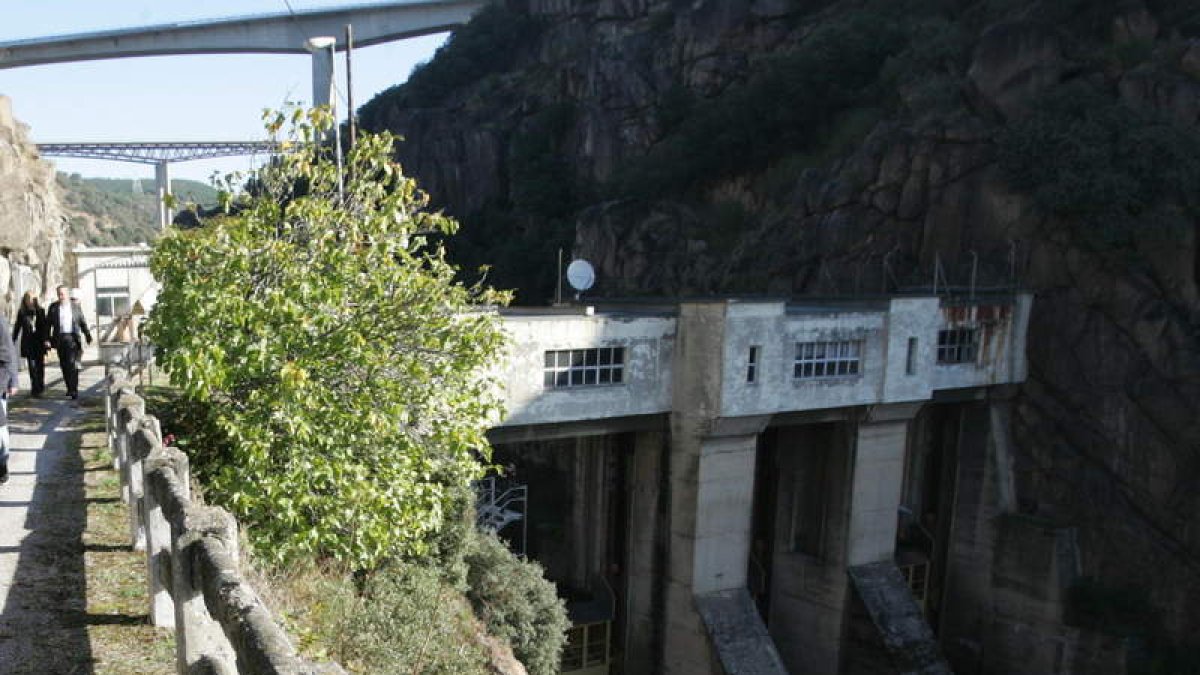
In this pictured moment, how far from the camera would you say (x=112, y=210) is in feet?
417

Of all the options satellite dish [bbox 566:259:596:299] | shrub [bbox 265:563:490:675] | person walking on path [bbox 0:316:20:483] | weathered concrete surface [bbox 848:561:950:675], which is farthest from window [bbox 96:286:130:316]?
weathered concrete surface [bbox 848:561:950:675]

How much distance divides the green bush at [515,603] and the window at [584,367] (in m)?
4.12

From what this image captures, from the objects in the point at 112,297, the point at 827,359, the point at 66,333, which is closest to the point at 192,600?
the point at 66,333

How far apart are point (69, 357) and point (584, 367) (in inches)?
424

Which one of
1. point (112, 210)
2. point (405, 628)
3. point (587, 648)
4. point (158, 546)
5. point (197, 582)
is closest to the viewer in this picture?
point (197, 582)

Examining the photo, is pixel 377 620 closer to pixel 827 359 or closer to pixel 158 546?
pixel 158 546

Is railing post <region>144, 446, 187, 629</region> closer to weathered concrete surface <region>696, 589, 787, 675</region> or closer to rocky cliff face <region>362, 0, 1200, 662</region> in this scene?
weathered concrete surface <region>696, 589, 787, 675</region>

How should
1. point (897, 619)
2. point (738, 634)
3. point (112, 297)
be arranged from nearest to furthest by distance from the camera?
point (738, 634) → point (897, 619) → point (112, 297)

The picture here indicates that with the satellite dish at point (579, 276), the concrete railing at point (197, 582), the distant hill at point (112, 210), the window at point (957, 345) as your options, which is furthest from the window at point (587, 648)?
the distant hill at point (112, 210)

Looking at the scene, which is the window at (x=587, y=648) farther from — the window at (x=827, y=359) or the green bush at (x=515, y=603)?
the window at (x=827, y=359)

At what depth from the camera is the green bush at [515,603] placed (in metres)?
17.5

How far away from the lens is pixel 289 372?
35.4 feet

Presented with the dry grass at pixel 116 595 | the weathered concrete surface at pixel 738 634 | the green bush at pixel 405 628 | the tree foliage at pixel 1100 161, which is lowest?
the weathered concrete surface at pixel 738 634

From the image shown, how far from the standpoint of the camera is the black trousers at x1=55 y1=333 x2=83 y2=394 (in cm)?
1730
